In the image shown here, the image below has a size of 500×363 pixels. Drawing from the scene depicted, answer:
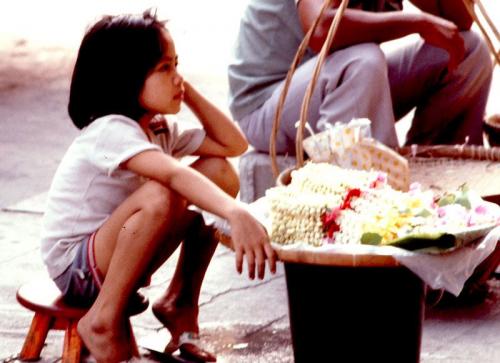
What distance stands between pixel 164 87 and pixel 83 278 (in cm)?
57

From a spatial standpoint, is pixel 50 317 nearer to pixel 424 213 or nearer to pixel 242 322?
pixel 242 322

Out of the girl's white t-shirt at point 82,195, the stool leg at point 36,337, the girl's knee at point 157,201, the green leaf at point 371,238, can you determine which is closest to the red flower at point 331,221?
the green leaf at point 371,238

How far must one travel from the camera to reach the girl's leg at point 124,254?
3361mm

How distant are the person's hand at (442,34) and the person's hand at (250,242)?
1.53 metres

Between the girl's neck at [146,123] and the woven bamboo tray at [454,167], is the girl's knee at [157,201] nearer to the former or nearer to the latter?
the girl's neck at [146,123]

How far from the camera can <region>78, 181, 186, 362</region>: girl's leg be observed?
3.36m

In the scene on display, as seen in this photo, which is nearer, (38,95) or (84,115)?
(84,115)

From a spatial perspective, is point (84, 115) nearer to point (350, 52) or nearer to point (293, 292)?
point (293, 292)

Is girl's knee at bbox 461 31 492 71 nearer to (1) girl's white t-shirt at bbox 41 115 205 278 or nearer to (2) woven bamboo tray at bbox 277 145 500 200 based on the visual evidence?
(2) woven bamboo tray at bbox 277 145 500 200

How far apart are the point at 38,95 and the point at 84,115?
3.96m

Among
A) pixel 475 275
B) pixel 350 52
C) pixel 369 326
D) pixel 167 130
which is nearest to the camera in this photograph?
pixel 369 326

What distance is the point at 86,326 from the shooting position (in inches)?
134

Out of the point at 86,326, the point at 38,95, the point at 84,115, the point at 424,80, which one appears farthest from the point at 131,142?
the point at 38,95

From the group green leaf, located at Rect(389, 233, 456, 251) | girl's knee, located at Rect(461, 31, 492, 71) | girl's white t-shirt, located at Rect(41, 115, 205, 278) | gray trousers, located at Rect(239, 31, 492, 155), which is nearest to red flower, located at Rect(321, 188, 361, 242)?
green leaf, located at Rect(389, 233, 456, 251)
